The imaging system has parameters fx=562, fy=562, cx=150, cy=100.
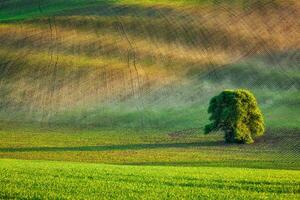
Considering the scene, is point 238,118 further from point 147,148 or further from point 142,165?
point 142,165

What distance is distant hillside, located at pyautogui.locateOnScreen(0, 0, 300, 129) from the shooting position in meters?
60.6

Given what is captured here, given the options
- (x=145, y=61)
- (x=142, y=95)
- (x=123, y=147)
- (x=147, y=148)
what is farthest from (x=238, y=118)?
(x=145, y=61)

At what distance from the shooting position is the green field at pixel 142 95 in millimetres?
22797

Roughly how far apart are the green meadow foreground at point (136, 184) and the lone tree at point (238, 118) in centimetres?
2046

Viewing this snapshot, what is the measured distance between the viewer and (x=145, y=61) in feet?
239

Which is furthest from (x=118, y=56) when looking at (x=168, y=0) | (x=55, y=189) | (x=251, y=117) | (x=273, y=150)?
(x=55, y=189)

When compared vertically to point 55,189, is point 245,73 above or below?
below

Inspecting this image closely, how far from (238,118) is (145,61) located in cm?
2852

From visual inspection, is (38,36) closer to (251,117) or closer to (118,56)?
(118,56)

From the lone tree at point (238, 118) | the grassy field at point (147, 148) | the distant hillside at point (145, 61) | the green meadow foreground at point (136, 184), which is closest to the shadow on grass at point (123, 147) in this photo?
the grassy field at point (147, 148)

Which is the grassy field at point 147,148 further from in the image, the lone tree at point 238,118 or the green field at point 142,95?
the lone tree at point 238,118

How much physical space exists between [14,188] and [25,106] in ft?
139

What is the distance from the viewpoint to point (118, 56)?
74000mm

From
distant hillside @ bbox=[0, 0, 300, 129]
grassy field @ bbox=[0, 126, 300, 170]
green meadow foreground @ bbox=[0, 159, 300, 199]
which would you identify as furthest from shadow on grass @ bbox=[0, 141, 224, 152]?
green meadow foreground @ bbox=[0, 159, 300, 199]
